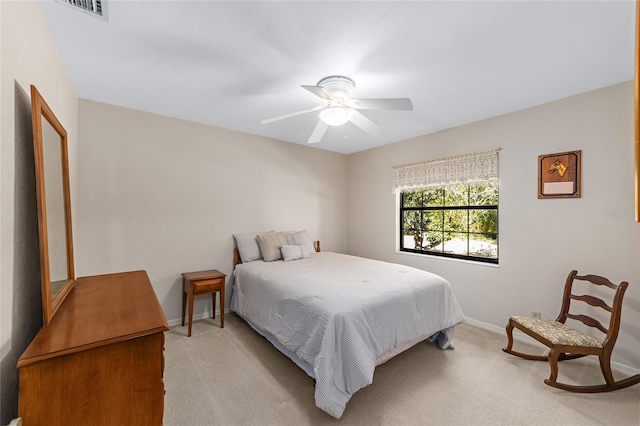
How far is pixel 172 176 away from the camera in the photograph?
324cm

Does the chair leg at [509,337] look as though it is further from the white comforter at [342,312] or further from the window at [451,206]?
the window at [451,206]

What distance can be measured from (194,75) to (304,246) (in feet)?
8.02

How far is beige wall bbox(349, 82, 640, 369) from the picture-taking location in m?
2.37

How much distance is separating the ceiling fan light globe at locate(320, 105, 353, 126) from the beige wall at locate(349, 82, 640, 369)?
198 centimetres

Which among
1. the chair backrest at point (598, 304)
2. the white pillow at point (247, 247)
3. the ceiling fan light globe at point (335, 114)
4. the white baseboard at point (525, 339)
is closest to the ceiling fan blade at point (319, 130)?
the ceiling fan light globe at point (335, 114)

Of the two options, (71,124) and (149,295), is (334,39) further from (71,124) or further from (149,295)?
(71,124)

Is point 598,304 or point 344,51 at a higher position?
point 344,51

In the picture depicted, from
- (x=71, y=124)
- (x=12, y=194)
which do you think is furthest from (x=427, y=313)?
(x=71, y=124)

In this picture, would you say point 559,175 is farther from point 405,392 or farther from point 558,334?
point 405,392

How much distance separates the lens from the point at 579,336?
7.25 feet

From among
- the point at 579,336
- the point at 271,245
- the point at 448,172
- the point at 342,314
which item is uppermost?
the point at 448,172

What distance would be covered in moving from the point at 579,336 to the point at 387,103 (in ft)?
8.08

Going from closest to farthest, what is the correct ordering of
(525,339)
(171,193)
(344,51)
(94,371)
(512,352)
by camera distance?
(94,371) < (344,51) < (512,352) < (525,339) < (171,193)

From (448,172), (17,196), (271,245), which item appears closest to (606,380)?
(448,172)
